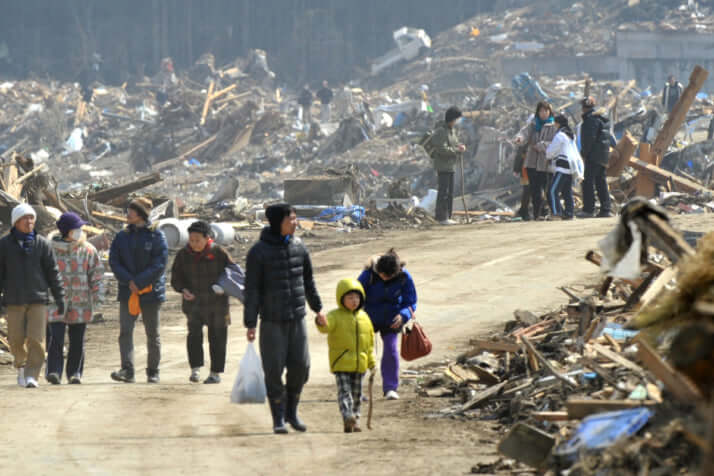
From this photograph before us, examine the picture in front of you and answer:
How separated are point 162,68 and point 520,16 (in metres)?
19.9

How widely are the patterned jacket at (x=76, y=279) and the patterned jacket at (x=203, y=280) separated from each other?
0.81 meters

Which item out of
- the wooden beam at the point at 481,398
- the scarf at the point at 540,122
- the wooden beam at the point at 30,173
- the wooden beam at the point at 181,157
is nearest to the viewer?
the wooden beam at the point at 481,398

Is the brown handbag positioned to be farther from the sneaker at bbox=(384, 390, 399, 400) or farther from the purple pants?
the sneaker at bbox=(384, 390, 399, 400)

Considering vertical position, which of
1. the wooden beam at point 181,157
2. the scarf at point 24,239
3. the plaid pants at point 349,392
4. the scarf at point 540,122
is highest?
the scarf at point 540,122

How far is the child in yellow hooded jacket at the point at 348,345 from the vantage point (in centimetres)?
807

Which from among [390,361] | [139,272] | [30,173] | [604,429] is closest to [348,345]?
[390,361]

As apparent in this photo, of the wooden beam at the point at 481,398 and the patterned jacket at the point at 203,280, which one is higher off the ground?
the patterned jacket at the point at 203,280

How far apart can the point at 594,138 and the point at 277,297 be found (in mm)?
11521

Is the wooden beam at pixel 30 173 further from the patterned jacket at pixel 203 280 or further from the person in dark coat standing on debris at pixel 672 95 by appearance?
the person in dark coat standing on debris at pixel 672 95

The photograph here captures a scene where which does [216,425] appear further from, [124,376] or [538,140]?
[538,140]

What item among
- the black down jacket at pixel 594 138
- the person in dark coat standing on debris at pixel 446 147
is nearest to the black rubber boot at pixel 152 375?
the person in dark coat standing on debris at pixel 446 147

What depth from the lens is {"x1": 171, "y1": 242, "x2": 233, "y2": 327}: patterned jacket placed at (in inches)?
399

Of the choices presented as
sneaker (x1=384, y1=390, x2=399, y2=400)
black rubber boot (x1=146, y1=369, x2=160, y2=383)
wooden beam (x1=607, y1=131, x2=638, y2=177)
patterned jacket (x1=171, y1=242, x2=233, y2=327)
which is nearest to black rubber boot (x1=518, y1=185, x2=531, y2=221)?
wooden beam (x1=607, y1=131, x2=638, y2=177)

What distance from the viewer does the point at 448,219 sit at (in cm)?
2108
